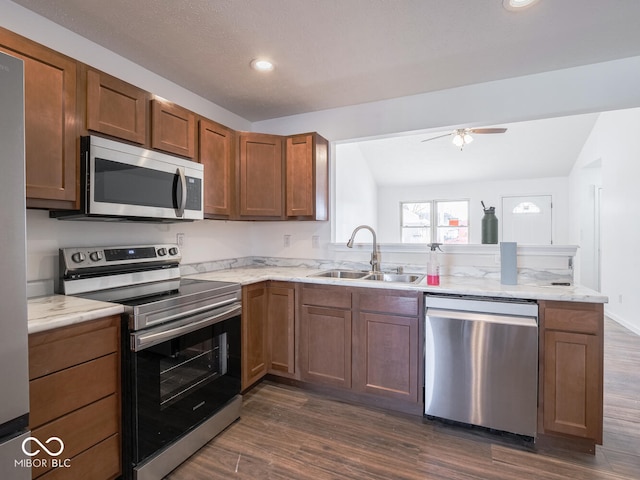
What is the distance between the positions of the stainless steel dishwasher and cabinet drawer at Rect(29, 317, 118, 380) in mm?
1796

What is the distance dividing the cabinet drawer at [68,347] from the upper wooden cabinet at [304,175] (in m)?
1.71

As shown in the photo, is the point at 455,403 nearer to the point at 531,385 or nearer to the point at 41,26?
the point at 531,385

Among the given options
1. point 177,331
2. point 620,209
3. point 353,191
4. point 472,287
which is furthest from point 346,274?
point 620,209

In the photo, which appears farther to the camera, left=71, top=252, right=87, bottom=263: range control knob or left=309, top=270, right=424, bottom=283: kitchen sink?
left=309, top=270, right=424, bottom=283: kitchen sink

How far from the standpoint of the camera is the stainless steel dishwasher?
1.90 m

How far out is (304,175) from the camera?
9.38ft

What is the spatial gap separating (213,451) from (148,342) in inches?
32.2

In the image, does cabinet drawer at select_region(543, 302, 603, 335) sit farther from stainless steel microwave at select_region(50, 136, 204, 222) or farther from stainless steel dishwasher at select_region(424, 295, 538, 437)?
stainless steel microwave at select_region(50, 136, 204, 222)

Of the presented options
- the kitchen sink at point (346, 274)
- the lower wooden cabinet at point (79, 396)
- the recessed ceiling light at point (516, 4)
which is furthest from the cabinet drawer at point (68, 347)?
the recessed ceiling light at point (516, 4)

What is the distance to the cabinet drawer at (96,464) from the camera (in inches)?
52.1

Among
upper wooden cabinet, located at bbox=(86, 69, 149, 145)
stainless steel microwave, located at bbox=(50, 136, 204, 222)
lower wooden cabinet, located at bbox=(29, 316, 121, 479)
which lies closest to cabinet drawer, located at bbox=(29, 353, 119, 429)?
lower wooden cabinet, located at bbox=(29, 316, 121, 479)

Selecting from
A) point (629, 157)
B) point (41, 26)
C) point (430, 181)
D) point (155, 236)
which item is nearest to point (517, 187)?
point (430, 181)

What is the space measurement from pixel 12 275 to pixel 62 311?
17.3 inches

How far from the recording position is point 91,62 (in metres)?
2.01
